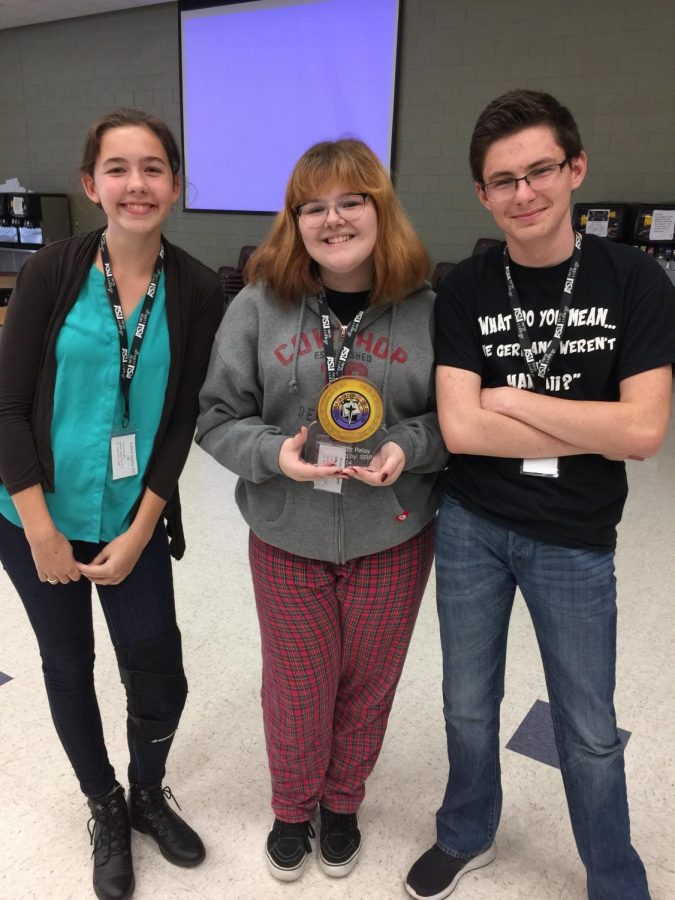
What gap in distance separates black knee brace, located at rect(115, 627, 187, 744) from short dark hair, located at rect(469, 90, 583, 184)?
1.23 meters

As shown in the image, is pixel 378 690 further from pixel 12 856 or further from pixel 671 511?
pixel 671 511

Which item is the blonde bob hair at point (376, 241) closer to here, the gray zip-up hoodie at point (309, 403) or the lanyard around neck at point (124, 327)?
the gray zip-up hoodie at point (309, 403)

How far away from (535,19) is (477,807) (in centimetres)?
715

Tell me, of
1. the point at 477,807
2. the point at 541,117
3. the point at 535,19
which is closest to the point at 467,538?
the point at 477,807

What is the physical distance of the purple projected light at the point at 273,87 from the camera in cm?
733

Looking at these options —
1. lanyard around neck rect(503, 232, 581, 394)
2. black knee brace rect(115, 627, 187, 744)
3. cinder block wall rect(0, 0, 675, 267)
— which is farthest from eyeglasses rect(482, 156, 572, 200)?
cinder block wall rect(0, 0, 675, 267)

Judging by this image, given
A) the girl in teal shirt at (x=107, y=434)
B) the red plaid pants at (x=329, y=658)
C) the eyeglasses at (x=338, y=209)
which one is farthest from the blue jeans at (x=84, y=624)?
the eyeglasses at (x=338, y=209)

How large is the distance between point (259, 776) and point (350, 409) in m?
1.18

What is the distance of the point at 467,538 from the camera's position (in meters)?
1.38

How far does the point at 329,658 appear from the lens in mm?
1508

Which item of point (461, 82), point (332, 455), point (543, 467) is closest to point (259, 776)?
point (332, 455)

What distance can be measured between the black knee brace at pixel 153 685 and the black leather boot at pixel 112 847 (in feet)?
0.56

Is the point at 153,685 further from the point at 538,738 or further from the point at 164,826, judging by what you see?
the point at 538,738

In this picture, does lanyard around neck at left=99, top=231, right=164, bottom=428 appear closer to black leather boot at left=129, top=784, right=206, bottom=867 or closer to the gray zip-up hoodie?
the gray zip-up hoodie
